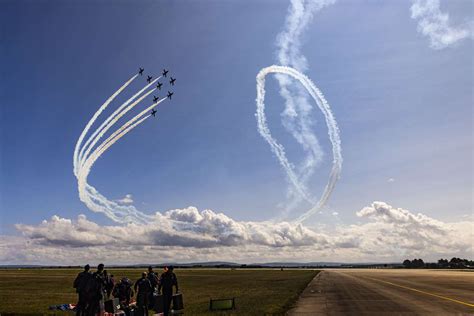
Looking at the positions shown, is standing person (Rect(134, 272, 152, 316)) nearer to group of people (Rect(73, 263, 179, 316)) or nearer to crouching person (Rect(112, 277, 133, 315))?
group of people (Rect(73, 263, 179, 316))

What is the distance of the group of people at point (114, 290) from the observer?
15.6m

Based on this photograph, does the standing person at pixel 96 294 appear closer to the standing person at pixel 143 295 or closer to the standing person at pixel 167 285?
the standing person at pixel 143 295

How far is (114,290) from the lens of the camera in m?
18.5

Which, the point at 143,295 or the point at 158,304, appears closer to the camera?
the point at 143,295

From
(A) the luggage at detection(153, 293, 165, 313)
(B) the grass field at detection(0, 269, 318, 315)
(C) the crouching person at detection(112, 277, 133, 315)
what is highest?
(C) the crouching person at detection(112, 277, 133, 315)

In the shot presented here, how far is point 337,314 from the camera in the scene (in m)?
21.0

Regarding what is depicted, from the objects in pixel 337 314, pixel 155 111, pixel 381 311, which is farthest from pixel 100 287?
pixel 155 111

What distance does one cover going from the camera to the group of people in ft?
51.1

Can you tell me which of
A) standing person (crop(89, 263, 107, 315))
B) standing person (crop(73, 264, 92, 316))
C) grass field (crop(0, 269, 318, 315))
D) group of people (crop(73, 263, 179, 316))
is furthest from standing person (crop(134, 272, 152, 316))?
grass field (crop(0, 269, 318, 315))

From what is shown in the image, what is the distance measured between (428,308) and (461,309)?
1.60 m

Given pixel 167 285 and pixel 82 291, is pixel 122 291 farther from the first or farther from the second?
pixel 82 291

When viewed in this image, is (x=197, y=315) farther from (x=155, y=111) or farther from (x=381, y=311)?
(x=155, y=111)

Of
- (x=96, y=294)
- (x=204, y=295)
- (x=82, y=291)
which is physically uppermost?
(x=82, y=291)

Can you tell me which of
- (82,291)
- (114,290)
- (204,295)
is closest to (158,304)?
(114,290)
